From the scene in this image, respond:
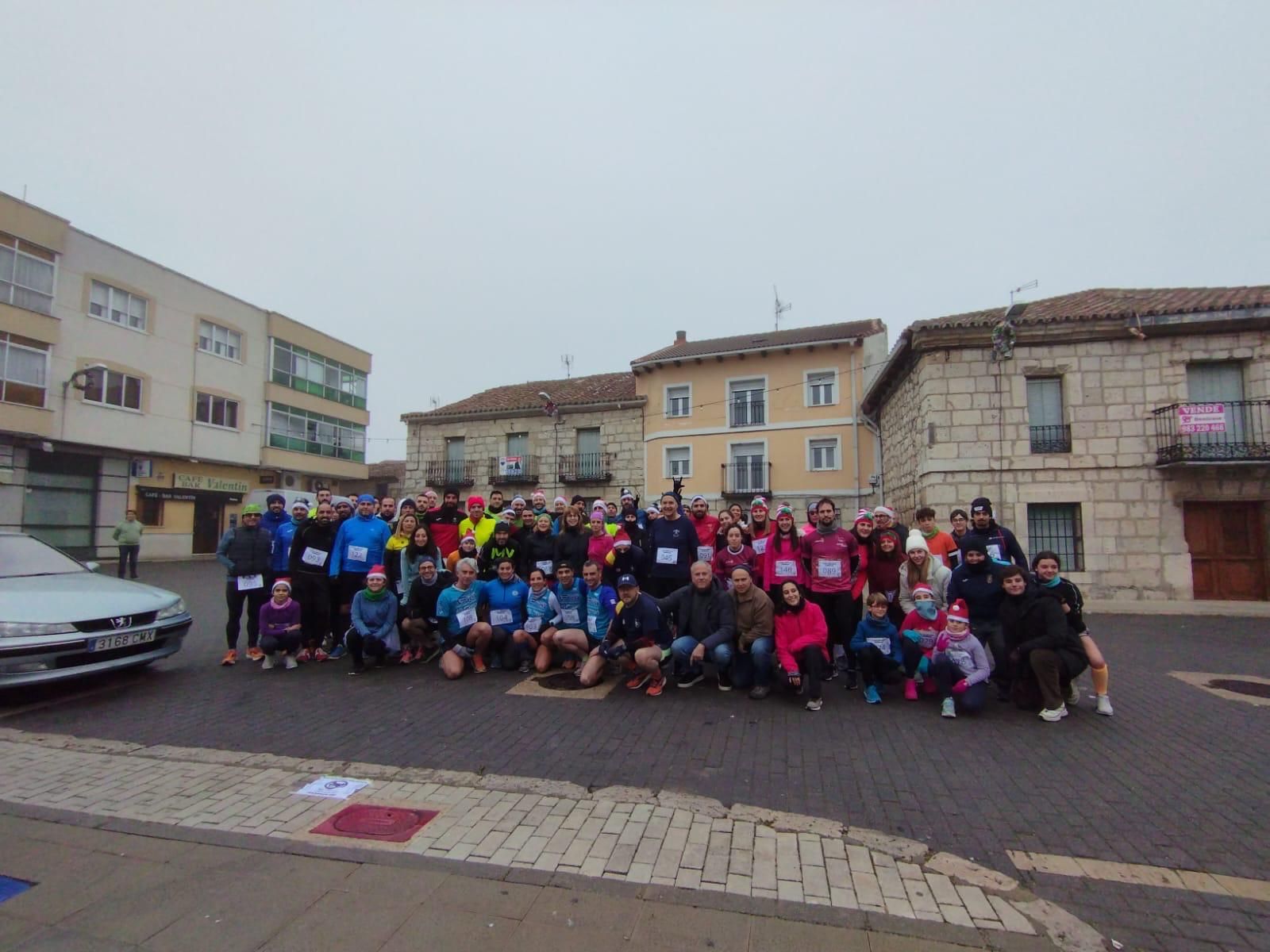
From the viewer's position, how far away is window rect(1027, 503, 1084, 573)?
13062 millimetres

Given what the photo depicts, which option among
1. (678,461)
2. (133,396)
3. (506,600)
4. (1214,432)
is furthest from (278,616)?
(133,396)

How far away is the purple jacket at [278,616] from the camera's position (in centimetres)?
689

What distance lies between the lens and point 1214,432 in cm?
1247

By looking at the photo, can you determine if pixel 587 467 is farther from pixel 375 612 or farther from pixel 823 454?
pixel 375 612

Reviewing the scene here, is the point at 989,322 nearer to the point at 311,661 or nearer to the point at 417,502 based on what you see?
the point at 417,502

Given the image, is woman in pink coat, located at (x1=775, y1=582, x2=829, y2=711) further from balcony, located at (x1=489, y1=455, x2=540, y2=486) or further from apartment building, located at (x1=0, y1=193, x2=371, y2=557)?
apartment building, located at (x1=0, y1=193, x2=371, y2=557)

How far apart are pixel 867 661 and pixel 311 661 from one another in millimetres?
6443

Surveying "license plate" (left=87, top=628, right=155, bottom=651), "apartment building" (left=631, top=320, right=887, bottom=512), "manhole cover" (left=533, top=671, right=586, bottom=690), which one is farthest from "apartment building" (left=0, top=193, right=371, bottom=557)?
"manhole cover" (left=533, top=671, right=586, bottom=690)

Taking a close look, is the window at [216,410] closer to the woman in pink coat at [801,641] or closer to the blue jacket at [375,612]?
the blue jacket at [375,612]

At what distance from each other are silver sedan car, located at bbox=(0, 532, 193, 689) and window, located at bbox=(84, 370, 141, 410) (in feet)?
61.5

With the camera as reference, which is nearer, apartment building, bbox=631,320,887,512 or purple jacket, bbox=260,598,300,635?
purple jacket, bbox=260,598,300,635

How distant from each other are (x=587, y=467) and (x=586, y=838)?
24.8 metres

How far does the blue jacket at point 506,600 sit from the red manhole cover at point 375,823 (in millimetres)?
3340

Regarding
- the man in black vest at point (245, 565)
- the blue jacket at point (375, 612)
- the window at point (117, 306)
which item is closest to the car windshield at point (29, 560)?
the man in black vest at point (245, 565)
